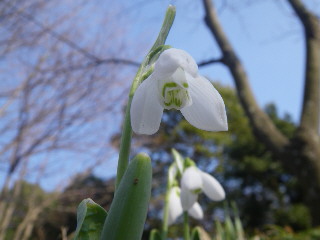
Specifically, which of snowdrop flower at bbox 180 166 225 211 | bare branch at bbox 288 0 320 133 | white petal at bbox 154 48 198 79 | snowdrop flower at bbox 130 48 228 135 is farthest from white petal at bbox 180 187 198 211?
bare branch at bbox 288 0 320 133

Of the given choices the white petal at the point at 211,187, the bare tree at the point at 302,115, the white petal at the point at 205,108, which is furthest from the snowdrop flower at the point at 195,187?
the bare tree at the point at 302,115

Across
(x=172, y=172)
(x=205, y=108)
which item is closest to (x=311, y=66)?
(x=172, y=172)

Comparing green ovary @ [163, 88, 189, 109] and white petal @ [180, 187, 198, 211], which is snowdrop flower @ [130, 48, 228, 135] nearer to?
green ovary @ [163, 88, 189, 109]

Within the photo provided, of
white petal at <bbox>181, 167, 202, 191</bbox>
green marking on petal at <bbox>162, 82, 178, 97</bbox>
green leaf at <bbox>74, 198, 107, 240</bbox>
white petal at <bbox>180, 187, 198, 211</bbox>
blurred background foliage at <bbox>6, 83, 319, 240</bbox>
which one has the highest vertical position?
green marking on petal at <bbox>162, 82, 178, 97</bbox>

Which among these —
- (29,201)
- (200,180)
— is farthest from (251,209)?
(200,180)

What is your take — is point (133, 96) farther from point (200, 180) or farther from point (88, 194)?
point (88, 194)

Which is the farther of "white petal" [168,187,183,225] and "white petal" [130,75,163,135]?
"white petal" [168,187,183,225]
